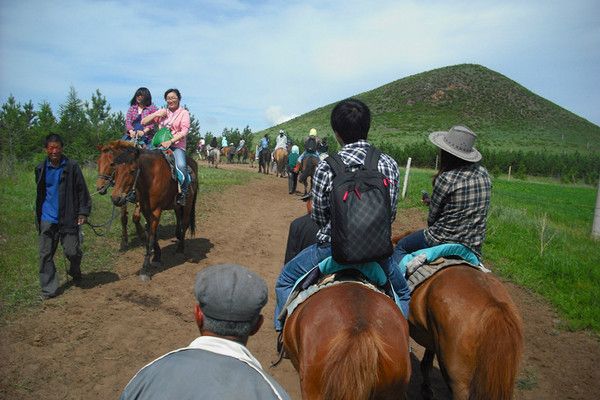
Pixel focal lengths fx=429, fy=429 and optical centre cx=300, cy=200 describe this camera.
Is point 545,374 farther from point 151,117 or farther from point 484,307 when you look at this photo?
point 151,117

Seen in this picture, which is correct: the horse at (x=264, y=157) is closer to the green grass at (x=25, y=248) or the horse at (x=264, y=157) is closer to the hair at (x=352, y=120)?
the green grass at (x=25, y=248)

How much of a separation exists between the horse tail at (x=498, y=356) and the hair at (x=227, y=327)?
1990 millimetres

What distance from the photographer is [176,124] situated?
7891 millimetres

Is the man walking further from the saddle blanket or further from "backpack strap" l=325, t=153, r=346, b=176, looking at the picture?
the saddle blanket

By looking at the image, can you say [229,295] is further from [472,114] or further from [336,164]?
[472,114]

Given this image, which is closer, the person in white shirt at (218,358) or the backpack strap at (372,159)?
the person in white shirt at (218,358)

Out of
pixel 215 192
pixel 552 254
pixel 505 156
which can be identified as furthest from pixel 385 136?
pixel 552 254

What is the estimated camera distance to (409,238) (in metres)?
4.61

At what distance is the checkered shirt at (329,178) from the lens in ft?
10.5

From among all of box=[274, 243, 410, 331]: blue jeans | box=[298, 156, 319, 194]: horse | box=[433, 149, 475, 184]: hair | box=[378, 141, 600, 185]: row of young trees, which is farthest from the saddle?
box=[378, 141, 600, 185]: row of young trees

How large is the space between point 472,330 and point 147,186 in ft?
18.9

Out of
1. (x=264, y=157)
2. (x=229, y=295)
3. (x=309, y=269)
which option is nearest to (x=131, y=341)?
(x=309, y=269)

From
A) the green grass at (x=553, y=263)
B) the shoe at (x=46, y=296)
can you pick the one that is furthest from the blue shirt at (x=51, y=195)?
the green grass at (x=553, y=263)

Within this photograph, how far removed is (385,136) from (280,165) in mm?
45623
